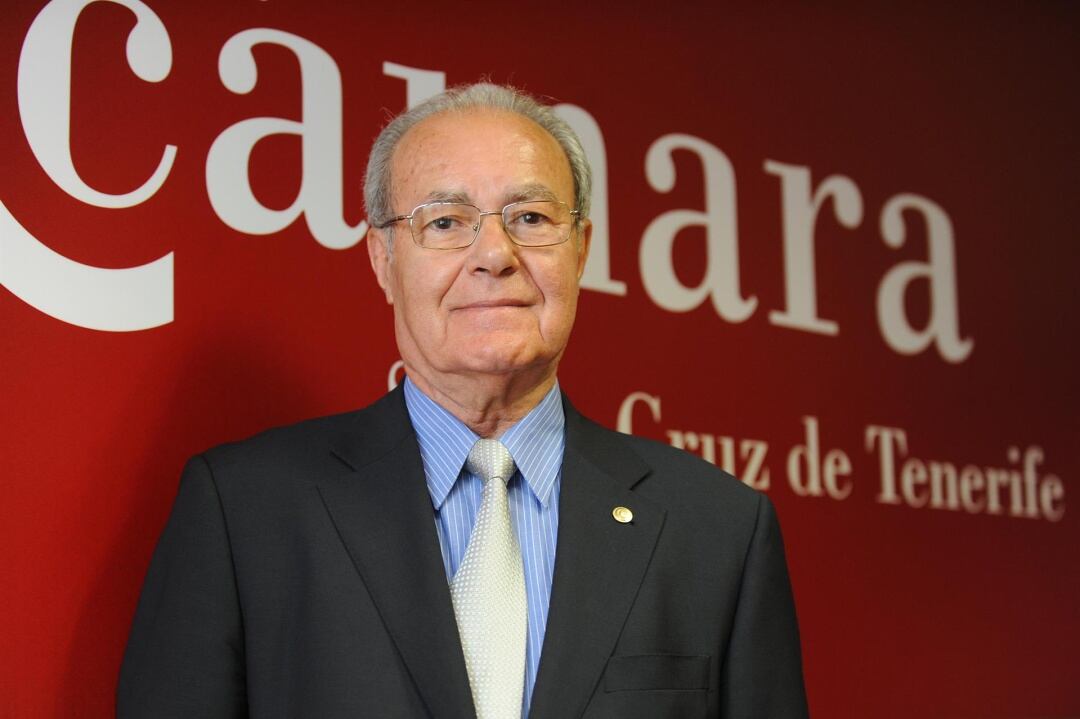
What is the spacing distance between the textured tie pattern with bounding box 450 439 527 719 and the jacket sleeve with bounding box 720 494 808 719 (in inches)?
11.9

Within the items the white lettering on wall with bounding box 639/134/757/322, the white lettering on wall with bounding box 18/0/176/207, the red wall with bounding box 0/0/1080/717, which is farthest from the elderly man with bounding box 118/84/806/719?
the white lettering on wall with bounding box 639/134/757/322

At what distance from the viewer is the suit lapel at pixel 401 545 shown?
156 cm

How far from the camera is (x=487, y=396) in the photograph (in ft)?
5.84

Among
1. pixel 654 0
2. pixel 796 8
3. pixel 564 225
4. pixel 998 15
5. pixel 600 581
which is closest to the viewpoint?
pixel 600 581

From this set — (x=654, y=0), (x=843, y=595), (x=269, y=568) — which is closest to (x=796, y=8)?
(x=654, y=0)

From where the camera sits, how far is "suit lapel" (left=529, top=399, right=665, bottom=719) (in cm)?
160

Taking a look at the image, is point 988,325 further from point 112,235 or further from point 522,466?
point 112,235

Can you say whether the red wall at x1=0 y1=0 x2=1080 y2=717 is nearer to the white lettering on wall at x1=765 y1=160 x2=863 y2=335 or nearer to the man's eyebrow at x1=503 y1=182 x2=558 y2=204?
the white lettering on wall at x1=765 y1=160 x2=863 y2=335

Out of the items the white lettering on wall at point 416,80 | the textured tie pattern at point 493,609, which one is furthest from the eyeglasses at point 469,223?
the white lettering on wall at point 416,80

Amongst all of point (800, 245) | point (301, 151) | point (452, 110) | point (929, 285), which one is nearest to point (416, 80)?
point (301, 151)

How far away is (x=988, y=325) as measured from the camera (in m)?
3.01

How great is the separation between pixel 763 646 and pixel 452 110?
822 millimetres

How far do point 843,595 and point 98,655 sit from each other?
147cm

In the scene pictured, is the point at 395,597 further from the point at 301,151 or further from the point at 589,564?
the point at 301,151
